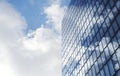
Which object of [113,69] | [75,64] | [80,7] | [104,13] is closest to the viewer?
[113,69]

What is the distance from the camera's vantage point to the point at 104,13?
3634 centimetres

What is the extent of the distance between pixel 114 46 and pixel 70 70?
77.3ft

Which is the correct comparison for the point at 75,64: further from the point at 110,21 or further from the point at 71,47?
the point at 110,21

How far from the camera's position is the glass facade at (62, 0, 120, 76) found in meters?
30.1

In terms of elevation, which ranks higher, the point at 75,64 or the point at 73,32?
the point at 73,32

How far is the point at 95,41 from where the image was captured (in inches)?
1503

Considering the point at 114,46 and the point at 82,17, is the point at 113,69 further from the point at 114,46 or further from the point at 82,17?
the point at 82,17

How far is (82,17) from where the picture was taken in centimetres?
5078

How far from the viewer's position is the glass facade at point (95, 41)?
98.7 feet

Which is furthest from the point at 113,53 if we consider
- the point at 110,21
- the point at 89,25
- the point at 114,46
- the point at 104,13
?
the point at 89,25

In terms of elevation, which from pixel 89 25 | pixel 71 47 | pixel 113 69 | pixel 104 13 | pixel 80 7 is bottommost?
pixel 113 69

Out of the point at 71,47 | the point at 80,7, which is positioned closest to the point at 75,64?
the point at 71,47

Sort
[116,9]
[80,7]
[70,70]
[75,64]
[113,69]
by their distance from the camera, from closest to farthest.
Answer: [113,69] → [116,9] → [75,64] → [70,70] → [80,7]

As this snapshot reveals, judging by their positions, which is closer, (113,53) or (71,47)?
(113,53)
